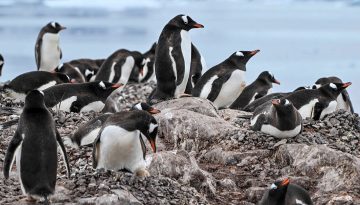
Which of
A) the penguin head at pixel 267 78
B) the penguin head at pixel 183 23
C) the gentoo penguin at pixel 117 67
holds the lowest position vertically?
the gentoo penguin at pixel 117 67

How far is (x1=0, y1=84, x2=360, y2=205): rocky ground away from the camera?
5547 millimetres

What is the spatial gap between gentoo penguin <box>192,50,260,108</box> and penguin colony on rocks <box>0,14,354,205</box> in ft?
0.04

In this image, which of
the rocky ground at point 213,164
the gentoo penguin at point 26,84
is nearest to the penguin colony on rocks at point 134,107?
the gentoo penguin at point 26,84

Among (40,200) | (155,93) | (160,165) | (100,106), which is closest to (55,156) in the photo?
(40,200)

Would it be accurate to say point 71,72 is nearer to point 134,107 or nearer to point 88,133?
point 88,133

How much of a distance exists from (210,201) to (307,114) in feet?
9.35

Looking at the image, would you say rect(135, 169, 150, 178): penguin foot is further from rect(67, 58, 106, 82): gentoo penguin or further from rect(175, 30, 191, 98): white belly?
rect(67, 58, 106, 82): gentoo penguin

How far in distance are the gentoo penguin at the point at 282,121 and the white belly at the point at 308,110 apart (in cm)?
115

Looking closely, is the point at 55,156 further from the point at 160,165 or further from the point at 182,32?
the point at 182,32

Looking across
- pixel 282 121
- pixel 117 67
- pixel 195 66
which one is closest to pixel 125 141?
pixel 282 121

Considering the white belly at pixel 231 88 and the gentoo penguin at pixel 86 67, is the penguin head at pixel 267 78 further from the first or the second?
the gentoo penguin at pixel 86 67

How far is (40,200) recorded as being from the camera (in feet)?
17.1

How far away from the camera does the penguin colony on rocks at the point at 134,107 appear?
5.26 meters

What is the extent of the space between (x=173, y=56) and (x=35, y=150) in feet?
15.1
